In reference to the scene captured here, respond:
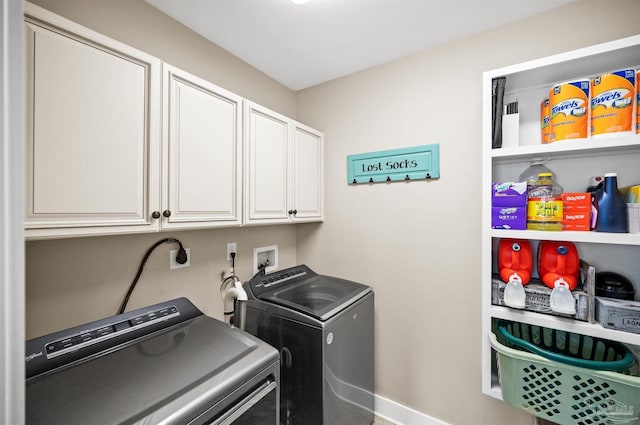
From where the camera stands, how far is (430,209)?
1.72 metres

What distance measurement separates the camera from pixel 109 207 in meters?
0.95

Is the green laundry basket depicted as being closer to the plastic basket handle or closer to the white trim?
the plastic basket handle

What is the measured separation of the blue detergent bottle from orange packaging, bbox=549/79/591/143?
9.3 inches

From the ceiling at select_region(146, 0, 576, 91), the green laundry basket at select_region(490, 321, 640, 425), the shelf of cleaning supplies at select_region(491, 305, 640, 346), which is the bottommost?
the green laundry basket at select_region(490, 321, 640, 425)

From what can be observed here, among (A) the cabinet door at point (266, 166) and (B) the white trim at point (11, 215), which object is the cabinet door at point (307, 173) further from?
(B) the white trim at point (11, 215)

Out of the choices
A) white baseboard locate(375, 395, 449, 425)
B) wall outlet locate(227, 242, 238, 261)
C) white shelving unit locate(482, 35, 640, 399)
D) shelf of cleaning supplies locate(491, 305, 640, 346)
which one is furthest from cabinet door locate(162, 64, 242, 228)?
white baseboard locate(375, 395, 449, 425)

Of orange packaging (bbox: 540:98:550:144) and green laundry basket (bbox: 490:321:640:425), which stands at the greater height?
orange packaging (bbox: 540:98:550:144)

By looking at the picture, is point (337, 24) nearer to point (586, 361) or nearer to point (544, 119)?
point (544, 119)

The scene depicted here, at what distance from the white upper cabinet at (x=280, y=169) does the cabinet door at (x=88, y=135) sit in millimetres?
519

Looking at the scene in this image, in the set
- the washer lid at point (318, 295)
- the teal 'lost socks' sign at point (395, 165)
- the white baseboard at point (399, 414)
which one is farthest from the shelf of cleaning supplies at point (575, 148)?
the white baseboard at point (399, 414)

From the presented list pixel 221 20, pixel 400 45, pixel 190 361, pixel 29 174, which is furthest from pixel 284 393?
pixel 400 45

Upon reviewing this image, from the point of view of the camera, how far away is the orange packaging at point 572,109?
3.76 ft

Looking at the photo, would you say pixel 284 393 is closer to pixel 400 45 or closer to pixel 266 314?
pixel 266 314

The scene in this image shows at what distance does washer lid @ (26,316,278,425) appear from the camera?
2.29 ft
